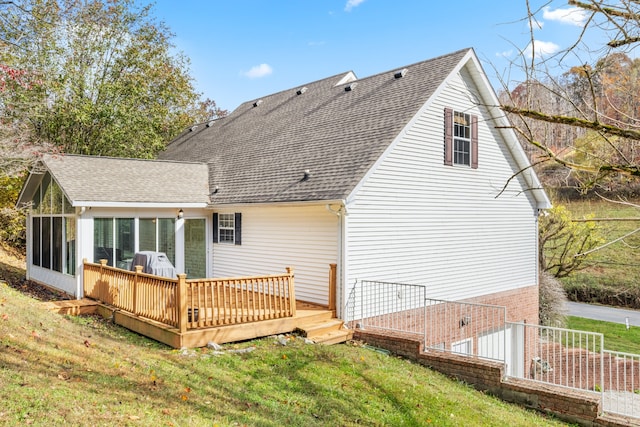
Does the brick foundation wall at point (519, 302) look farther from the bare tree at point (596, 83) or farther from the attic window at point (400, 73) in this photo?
the bare tree at point (596, 83)

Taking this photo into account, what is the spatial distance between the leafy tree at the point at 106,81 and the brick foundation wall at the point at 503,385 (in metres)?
17.6

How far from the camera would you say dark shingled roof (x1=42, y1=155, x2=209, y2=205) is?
39.7ft

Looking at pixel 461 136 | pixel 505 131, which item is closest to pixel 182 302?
pixel 461 136

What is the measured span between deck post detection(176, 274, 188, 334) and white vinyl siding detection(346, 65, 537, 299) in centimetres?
363

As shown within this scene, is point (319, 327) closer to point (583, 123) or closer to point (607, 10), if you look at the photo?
point (583, 123)

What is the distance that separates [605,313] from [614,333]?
4594 mm

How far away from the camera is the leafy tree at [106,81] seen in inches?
848

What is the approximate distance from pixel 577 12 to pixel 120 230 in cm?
1176

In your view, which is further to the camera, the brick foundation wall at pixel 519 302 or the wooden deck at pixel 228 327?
the brick foundation wall at pixel 519 302

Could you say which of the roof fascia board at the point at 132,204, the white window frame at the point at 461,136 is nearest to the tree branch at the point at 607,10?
the white window frame at the point at 461,136

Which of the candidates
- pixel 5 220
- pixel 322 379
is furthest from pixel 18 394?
pixel 5 220

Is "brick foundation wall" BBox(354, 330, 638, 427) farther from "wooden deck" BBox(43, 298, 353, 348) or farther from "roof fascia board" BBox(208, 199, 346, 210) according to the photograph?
"roof fascia board" BBox(208, 199, 346, 210)

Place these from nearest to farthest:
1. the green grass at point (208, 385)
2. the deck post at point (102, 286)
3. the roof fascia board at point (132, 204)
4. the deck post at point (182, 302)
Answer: the green grass at point (208, 385) < the deck post at point (182, 302) < the deck post at point (102, 286) < the roof fascia board at point (132, 204)

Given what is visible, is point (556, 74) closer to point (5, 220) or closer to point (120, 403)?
point (120, 403)
